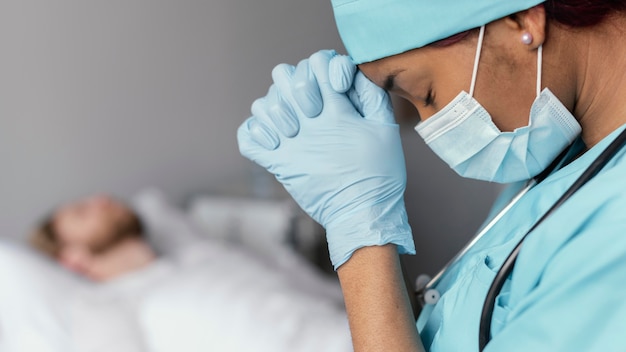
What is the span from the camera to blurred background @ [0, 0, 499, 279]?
7.30ft

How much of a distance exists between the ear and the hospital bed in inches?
38.6

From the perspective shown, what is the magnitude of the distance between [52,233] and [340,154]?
1.73m

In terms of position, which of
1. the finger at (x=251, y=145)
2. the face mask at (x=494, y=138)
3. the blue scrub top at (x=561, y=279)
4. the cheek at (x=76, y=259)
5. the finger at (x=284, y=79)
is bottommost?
the cheek at (x=76, y=259)

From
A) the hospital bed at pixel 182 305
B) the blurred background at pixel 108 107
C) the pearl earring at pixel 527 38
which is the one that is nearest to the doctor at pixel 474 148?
the pearl earring at pixel 527 38

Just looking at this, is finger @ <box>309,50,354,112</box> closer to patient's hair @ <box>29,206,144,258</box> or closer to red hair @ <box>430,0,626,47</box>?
red hair @ <box>430,0,626,47</box>

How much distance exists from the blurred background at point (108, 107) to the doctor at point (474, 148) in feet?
3.94

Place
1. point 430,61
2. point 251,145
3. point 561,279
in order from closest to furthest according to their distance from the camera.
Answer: point 561,279, point 430,61, point 251,145

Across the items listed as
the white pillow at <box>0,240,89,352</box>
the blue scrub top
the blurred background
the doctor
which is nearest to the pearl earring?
the doctor

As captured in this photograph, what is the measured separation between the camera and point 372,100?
2.45 feet

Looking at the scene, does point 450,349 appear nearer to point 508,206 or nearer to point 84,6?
point 508,206

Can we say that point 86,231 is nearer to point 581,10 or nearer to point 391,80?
point 391,80

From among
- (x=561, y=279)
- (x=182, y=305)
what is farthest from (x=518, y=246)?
(x=182, y=305)

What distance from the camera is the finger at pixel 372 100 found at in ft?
2.44

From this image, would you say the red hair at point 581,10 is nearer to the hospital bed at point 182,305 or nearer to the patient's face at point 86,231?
the hospital bed at point 182,305
